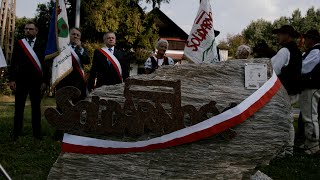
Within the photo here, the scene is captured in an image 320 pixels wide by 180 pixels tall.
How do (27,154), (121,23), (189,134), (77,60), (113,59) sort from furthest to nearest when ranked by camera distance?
(121,23) → (77,60) → (27,154) → (113,59) → (189,134)

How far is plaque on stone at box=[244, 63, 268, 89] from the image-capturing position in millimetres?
3406

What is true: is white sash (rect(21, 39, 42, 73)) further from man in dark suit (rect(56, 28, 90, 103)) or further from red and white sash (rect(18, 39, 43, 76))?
man in dark suit (rect(56, 28, 90, 103))

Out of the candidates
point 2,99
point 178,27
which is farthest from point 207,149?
point 178,27

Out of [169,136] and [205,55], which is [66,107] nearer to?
[169,136]

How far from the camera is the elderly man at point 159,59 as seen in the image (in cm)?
606

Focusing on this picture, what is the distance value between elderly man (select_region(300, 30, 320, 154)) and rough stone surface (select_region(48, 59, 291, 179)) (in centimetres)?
282

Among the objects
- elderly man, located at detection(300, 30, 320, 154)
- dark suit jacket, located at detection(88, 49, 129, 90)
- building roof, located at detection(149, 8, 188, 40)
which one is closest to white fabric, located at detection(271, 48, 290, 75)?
elderly man, located at detection(300, 30, 320, 154)

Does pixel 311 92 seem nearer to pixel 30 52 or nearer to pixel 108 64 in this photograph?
pixel 108 64

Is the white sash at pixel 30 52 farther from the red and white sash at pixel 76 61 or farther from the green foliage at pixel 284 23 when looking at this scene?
the green foliage at pixel 284 23

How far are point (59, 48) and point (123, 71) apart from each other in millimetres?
949

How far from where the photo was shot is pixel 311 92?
239 inches

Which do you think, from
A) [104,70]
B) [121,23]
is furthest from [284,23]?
[104,70]

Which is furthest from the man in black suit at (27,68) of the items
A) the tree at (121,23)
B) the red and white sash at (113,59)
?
the tree at (121,23)

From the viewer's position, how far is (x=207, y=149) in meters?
3.25
